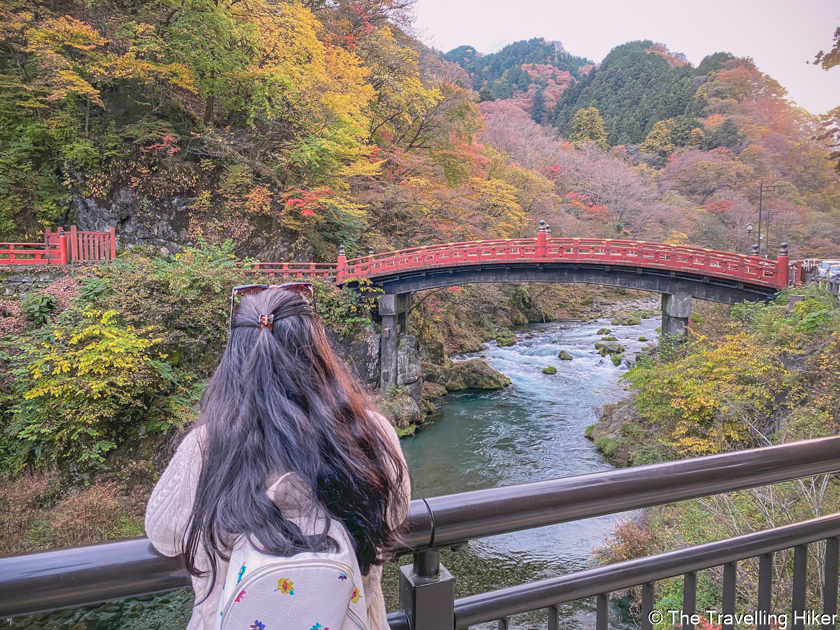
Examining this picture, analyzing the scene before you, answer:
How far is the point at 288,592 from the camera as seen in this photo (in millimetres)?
862

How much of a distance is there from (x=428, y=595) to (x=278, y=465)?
0.50 metres

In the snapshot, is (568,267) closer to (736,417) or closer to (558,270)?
(558,270)

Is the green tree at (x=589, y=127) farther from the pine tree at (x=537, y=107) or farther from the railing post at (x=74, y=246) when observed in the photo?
the railing post at (x=74, y=246)

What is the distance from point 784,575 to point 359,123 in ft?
53.4

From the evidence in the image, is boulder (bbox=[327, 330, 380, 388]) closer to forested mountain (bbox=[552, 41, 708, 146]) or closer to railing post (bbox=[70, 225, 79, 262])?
railing post (bbox=[70, 225, 79, 262])

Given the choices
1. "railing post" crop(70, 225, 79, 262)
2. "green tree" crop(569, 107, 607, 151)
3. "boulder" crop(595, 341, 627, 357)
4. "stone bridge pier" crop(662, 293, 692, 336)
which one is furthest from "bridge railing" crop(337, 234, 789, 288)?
"green tree" crop(569, 107, 607, 151)

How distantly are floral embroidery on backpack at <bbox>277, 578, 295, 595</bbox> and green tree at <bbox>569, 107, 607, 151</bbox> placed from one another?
4342 cm

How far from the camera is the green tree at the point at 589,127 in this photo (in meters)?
41.1

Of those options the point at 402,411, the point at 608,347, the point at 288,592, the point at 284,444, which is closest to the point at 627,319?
the point at 608,347

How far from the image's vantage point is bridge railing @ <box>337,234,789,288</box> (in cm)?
1531

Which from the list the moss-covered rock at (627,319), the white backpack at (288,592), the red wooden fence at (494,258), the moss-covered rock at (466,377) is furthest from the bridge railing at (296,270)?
the moss-covered rock at (627,319)

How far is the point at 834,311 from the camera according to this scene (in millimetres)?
10688

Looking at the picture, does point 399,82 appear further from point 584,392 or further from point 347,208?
point 584,392

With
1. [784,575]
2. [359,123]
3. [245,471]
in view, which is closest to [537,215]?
[359,123]
